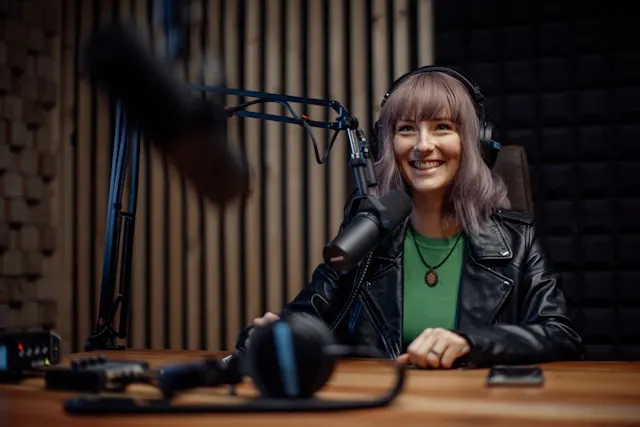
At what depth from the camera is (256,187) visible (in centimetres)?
314

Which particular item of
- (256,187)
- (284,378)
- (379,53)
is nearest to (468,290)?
(284,378)

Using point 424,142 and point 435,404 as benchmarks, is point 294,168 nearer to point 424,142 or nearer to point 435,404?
point 424,142

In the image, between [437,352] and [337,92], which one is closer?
[437,352]

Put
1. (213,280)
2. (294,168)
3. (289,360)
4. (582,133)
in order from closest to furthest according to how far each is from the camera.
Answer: (289,360) → (582,133) → (294,168) → (213,280)

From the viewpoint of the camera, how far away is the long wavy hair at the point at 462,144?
187 centimetres

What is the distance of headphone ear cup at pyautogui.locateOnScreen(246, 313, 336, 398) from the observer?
86 centimetres

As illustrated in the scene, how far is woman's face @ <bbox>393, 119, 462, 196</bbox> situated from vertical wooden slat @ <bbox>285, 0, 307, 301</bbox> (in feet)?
4.44

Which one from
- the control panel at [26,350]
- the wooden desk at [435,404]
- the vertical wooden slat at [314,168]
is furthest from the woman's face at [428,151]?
the vertical wooden slat at [314,168]

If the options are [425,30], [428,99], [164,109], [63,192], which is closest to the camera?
[164,109]

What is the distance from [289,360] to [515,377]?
424mm

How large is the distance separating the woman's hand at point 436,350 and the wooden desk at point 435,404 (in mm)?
46

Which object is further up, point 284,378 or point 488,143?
point 488,143

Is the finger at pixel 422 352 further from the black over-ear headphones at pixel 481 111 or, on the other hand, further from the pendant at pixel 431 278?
the black over-ear headphones at pixel 481 111

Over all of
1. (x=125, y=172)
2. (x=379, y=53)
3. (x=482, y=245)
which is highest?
(x=379, y=53)
